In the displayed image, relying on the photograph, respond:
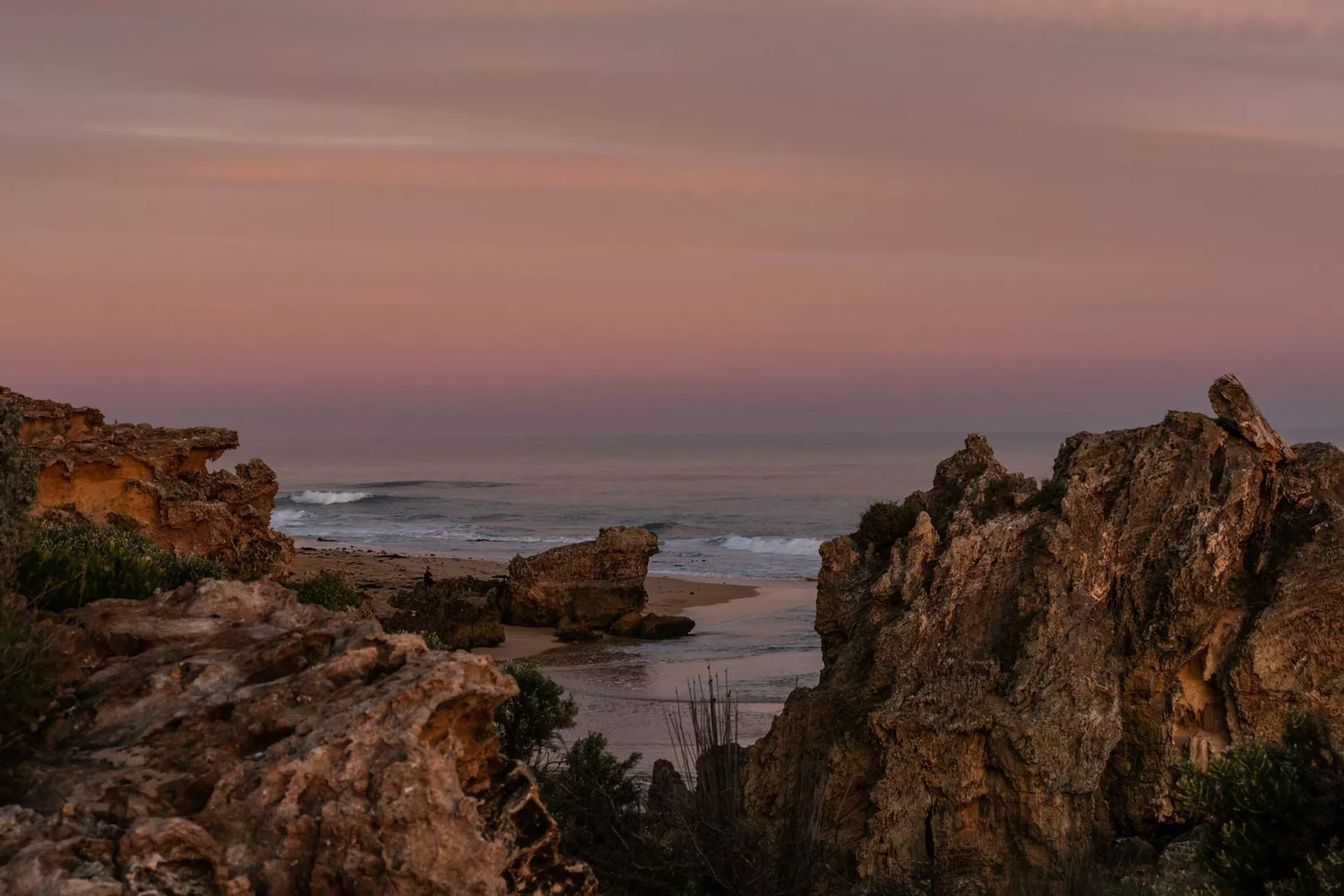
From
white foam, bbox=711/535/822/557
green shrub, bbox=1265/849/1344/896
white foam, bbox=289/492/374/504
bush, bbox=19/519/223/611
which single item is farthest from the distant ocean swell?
green shrub, bbox=1265/849/1344/896

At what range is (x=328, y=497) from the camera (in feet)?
347

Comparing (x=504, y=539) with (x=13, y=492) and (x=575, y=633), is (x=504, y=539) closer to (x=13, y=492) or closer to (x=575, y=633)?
(x=575, y=633)

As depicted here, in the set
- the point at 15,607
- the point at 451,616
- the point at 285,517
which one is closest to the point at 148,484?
the point at 451,616

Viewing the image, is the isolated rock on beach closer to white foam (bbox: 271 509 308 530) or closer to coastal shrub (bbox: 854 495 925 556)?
coastal shrub (bbox: 854 495 925 556)

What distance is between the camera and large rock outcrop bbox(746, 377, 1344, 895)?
32.7 ft

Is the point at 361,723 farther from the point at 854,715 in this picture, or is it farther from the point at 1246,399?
the point at 1246,399

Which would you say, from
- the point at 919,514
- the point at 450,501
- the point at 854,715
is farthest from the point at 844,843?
the point at 450,501

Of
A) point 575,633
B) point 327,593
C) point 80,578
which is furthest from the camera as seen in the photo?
point 575,633

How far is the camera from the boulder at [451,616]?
27086 millimetres

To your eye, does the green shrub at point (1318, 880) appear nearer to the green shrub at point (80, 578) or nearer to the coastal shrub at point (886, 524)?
the coastal shrub at point (886, 524)

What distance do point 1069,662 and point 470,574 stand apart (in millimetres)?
36395

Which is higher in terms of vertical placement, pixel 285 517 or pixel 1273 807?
pixel 1273 807

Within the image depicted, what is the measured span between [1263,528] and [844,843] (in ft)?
15.6

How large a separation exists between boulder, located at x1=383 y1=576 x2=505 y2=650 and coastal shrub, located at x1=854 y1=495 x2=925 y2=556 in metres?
15.7
